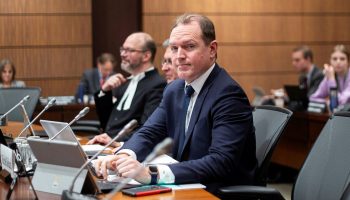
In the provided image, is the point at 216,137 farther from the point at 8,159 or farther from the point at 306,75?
the point at 306,75

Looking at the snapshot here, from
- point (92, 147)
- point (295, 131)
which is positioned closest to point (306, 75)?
point (295, 131)

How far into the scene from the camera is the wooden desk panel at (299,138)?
662 cm

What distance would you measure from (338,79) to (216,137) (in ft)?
14.8

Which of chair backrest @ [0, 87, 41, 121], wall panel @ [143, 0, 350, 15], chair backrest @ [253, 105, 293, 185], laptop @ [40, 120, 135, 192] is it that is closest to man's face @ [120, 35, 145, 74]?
chair backrest @ [0, 87, 41, 121]

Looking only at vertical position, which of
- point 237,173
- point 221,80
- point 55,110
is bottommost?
point 55,110

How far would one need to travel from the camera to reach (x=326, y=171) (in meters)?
2.74

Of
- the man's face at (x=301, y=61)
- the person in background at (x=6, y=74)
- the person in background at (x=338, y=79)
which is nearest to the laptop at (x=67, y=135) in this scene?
the person in background at (x=338, y=79)

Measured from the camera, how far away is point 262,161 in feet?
10.0

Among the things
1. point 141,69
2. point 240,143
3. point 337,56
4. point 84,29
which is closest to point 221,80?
point 240,143

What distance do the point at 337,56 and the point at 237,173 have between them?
4.34 metres

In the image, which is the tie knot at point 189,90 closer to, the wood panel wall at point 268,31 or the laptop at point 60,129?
the laptop at point 60,129

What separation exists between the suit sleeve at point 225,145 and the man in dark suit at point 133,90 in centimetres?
177

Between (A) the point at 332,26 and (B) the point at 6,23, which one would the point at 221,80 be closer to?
(B) the point at 6,23

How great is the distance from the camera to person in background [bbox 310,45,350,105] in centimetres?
683
